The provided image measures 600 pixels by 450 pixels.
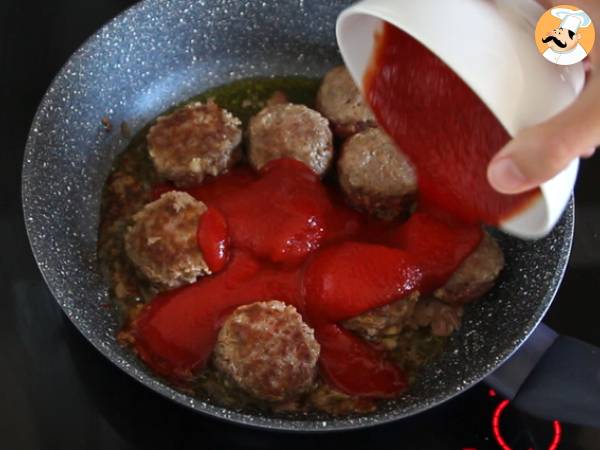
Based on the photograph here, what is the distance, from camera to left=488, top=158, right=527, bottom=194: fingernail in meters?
0.89

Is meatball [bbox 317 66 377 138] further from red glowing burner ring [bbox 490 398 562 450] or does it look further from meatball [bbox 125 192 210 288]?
red glowing burner ring [bbox 490 398 562 450]

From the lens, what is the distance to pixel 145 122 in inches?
65.9

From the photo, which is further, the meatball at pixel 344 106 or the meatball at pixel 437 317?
the meatball at pixel 344 106

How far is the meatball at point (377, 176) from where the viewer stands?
1475mm

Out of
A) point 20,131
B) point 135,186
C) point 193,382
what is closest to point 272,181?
point 135,186

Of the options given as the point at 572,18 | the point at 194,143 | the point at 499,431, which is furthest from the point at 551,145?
the point at 194,143

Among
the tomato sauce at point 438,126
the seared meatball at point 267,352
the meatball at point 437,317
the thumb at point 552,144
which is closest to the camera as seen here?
the thumb at point 552,144

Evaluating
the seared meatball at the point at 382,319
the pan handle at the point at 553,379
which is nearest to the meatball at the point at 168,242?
the seared meatball at the point at 382,319

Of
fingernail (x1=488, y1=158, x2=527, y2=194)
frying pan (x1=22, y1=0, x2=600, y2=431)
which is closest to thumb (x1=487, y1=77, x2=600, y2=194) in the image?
fingernail (x1=488, y1=158, x2=527, y2=194)

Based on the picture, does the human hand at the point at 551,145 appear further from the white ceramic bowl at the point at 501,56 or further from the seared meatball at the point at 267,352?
the seared meatball at the point at 267,352

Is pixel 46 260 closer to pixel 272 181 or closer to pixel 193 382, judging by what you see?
pixel 193 382

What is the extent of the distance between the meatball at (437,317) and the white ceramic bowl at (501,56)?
0.52 meters

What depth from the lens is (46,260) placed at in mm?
1291

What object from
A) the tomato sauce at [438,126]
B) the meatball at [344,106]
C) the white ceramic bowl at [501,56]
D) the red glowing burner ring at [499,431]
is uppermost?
the white ceramic bowl at [501,56]
